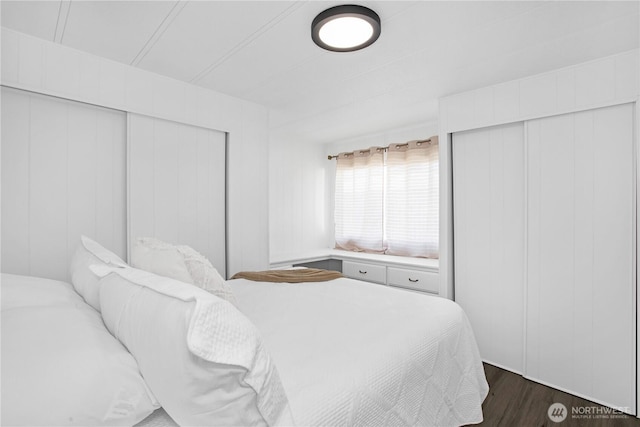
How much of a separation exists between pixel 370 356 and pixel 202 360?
0.79 metres

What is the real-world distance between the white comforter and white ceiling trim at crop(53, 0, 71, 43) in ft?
6.23

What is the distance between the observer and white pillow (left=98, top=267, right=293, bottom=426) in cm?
69

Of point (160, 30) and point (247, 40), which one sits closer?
point (160, 30)

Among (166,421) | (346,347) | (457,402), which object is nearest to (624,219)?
(457,402)

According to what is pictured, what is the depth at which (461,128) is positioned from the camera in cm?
293

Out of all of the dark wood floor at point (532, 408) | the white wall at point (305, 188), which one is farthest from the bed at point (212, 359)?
the white wall at point (305, 188)

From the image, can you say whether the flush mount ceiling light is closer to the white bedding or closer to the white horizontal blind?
the white bedding

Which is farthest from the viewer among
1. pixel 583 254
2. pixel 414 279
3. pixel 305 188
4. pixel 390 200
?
pixel 305 188

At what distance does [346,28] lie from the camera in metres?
1.82

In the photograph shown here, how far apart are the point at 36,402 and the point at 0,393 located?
66 mm

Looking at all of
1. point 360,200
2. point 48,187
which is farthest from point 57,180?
point 360,200

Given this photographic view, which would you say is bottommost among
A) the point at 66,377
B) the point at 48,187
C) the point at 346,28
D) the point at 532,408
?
the point at 532,408

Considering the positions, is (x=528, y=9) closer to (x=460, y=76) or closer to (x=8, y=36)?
(x=460, y=76)

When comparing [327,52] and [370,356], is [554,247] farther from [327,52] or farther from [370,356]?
[327,52]
